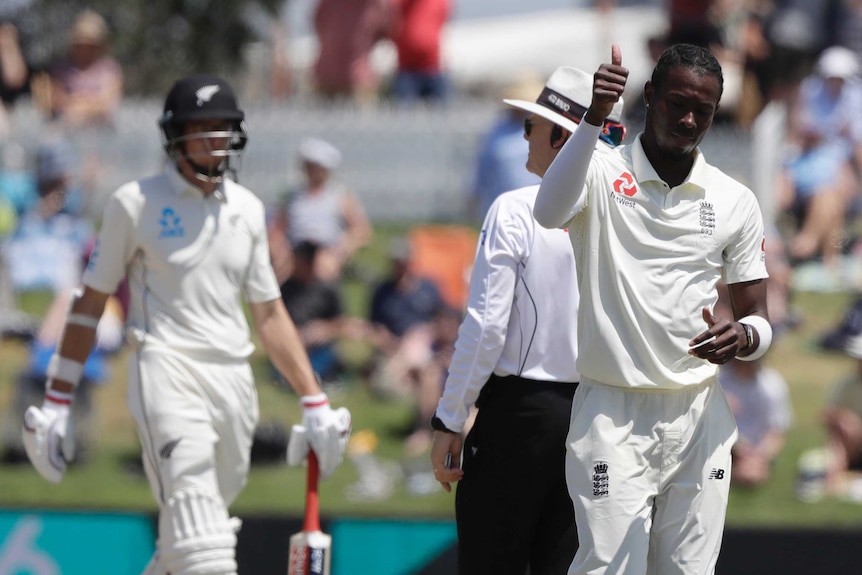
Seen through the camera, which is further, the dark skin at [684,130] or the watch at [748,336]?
the watch at [748,336]

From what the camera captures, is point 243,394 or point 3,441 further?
point 3,441

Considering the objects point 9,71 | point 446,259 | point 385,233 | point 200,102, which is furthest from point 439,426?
point 9,71

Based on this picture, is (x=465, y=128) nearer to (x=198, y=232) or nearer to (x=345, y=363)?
(x=345, y=363)

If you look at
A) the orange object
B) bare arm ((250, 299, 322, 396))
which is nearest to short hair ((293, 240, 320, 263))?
the orange object

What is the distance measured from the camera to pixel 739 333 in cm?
380

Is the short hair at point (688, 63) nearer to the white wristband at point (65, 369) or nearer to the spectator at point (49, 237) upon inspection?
the white wristband at point (65, 369)

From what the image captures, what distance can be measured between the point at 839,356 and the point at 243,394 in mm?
6424

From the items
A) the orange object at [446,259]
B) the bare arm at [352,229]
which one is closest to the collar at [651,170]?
the orange object at [446,259]

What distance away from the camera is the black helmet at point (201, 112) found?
5.23m

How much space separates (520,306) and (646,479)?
78cm

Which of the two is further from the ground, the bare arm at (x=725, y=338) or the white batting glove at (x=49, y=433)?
the bare arm at (x=725, y=338)

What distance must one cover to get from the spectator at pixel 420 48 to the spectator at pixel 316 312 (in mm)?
3475

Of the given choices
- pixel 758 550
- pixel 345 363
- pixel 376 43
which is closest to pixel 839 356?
pixel 345 363

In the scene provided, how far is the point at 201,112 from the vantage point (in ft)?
17.1
